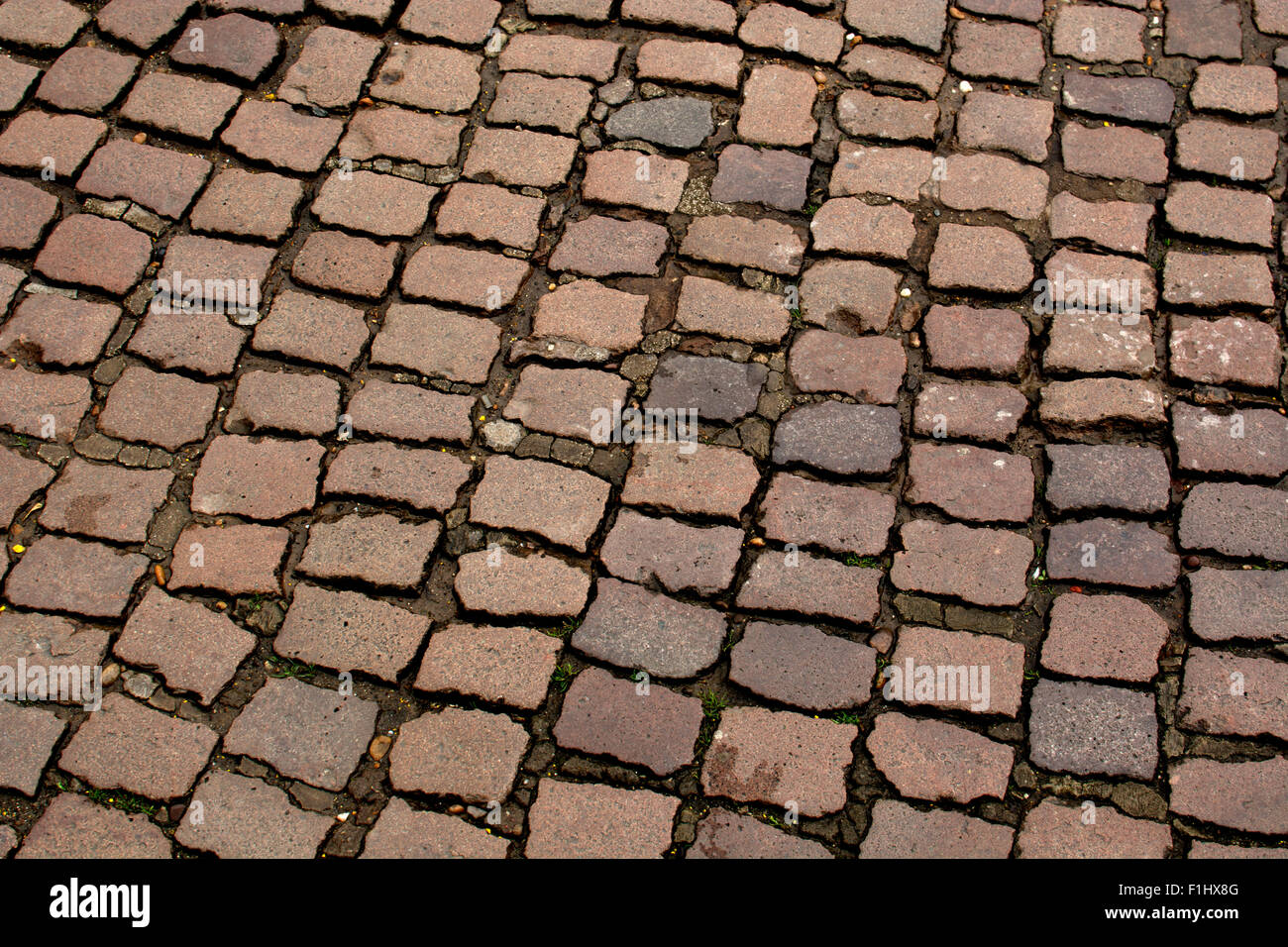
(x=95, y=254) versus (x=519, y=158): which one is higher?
(x=519, y=158)

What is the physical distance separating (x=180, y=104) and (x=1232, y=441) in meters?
3.70

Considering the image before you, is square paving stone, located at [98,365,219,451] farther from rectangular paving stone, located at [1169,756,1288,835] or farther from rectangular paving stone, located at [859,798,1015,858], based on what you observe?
rectangular paving stone, located at [1169,756,1288,835]

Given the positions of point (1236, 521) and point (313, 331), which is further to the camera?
point (313, 331)

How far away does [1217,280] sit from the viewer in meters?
3.53

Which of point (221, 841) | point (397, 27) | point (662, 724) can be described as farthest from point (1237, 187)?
point (221, 841)

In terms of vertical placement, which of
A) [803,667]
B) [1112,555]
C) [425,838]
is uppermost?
[1112,555]

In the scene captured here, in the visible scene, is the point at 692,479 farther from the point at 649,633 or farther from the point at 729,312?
the point at 729,312

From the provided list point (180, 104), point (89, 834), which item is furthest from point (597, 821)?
point (180, 104)

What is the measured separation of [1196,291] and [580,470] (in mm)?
2093

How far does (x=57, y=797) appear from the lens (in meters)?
2.74

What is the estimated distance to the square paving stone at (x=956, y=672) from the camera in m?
2.86

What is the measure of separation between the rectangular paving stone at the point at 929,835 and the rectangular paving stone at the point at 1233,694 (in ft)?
2.04

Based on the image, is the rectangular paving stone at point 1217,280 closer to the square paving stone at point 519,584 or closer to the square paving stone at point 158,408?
the square paving stone at point 519,584

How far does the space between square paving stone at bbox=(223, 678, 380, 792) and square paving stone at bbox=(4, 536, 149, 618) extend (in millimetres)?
518
